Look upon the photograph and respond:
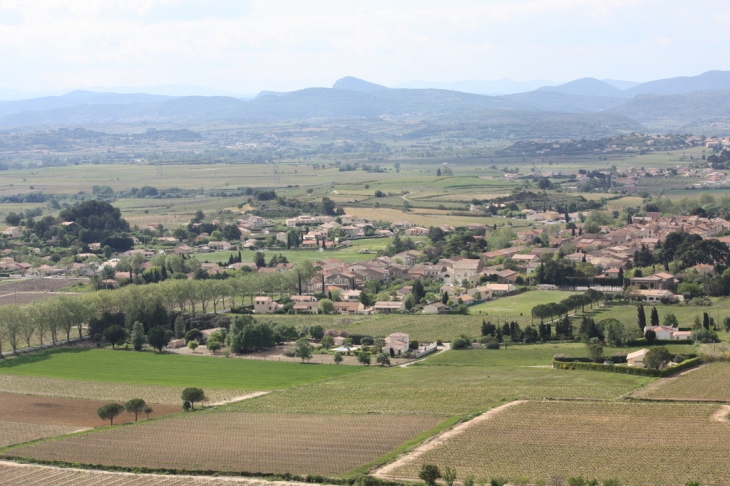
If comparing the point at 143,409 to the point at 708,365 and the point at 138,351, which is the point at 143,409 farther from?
the point at 708,365

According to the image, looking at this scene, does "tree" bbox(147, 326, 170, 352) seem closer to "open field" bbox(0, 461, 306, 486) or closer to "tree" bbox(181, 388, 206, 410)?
"tree" bbox(181, 388, 206, 410)

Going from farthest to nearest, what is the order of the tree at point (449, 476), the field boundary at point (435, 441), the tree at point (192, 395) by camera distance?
the tree at point (192, 395) < the field boundary at point (435, 441) < the tree at point (449, 476)

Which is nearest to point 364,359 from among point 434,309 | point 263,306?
point 434,309

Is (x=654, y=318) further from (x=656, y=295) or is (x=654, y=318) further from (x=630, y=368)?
(x=630, y=368)

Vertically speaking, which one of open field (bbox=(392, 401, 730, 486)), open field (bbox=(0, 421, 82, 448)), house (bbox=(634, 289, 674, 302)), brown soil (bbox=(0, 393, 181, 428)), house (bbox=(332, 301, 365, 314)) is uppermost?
open field (bbox=(392, 401, 730, 486))

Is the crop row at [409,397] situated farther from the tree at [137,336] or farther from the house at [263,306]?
the house at [263,306]

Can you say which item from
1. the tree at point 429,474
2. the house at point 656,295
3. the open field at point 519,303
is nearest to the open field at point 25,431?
the tree at point 429,474

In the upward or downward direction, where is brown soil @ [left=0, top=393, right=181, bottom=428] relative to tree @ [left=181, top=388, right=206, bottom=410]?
downward

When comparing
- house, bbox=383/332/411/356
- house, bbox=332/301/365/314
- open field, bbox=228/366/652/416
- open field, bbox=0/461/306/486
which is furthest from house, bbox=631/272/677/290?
open field, bbox=0/461/306/486
